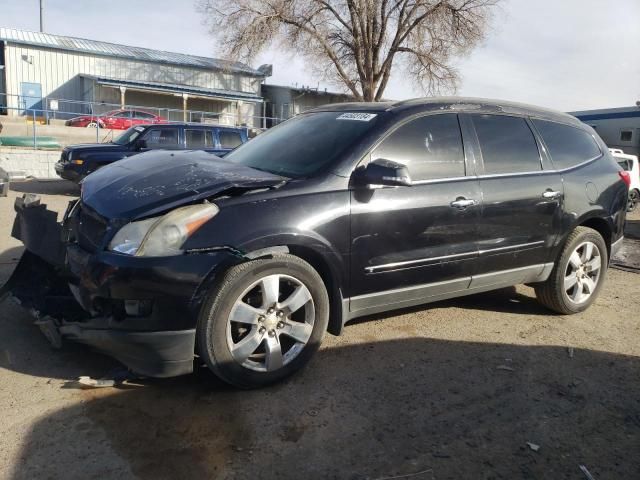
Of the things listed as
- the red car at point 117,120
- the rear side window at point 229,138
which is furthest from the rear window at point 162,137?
the red car at point 117,120

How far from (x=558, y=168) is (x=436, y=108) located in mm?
1347

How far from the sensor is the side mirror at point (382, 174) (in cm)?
334

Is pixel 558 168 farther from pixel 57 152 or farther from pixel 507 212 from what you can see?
pixel 57 152

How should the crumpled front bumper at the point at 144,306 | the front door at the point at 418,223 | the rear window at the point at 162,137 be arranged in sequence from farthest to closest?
the rear window at the point at 162,137 < the front door at the point at 418,223 < the crumpled front bumper at the point at 144,306

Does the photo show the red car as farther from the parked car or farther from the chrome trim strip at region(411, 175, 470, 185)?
the chrome trim strip at region(411, 175, 470, 185)

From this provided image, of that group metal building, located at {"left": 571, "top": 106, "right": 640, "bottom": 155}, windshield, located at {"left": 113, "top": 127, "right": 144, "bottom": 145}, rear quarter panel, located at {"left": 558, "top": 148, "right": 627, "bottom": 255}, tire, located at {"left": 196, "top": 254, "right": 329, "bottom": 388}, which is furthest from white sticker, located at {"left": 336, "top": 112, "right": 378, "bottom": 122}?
metal building, located at {"left": 571, "top": 106, "right": 640, "bottom": 155}

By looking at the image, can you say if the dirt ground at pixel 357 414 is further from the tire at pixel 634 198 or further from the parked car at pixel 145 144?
the tire at pixel 634 198

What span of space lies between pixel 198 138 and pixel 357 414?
31.9 feet

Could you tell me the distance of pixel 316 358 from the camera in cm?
366

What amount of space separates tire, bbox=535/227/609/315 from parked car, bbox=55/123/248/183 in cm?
744

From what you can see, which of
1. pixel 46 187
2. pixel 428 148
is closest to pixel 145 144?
pixel 46 187

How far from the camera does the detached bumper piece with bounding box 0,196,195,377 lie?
9.31 ft

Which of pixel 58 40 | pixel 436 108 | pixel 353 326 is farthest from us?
pixel 58 40

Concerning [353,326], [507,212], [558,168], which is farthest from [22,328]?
[558,168]
